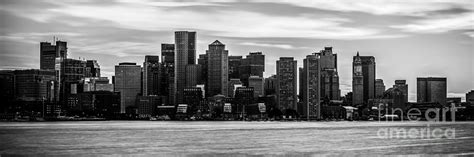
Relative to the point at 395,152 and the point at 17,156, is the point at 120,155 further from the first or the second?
the point at 395,152

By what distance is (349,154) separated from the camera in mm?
76750

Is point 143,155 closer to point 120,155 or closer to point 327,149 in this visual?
point 120,155

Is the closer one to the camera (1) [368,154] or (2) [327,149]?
(1) [368,154]

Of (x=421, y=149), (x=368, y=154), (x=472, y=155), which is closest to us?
(x=472, y=155)

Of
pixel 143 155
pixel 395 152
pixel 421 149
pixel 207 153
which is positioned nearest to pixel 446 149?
pixel 421 149

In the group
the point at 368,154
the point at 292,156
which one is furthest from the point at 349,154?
the point at 292,156

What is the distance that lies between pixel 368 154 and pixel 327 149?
8984mm

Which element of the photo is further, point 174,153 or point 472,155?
point 174,153

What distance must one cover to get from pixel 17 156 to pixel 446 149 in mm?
46478

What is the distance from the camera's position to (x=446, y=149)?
269 ft

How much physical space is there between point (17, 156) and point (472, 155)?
4553cm

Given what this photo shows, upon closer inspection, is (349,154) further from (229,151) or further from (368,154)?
(229,151)

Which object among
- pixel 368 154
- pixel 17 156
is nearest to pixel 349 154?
pixel 368 154

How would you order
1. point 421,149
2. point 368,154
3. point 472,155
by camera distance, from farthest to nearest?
point 421,149, point 368,154, point 472,155
